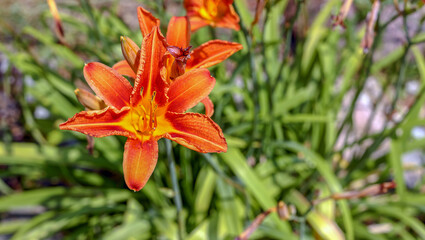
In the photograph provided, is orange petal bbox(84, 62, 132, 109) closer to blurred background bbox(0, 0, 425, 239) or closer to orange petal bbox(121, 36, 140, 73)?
orange petal bbox(121, 36, 140, 73)

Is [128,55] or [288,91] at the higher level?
[128,55]

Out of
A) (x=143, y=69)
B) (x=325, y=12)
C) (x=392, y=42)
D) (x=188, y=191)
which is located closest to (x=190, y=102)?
(x=143, y=69)

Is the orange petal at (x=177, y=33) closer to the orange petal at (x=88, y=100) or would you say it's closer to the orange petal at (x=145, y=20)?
the orange petal at (x=145, y=20)

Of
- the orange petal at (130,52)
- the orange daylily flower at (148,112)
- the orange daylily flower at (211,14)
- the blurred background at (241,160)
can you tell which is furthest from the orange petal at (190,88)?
the blurred background at (241,160)

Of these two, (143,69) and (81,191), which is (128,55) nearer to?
(143,69)

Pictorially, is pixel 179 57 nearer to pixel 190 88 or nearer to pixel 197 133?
pixel 190 88

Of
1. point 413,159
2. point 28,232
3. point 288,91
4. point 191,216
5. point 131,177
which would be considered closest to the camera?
point 131,177
